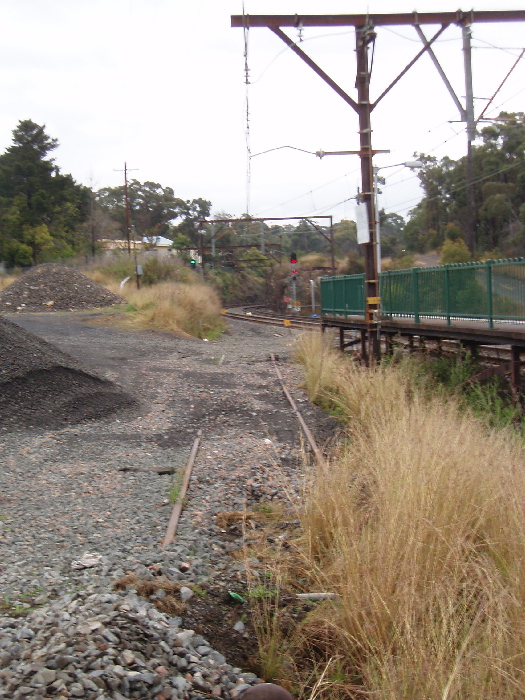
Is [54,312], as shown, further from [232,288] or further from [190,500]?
[232,288]

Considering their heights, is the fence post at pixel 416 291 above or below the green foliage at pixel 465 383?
above

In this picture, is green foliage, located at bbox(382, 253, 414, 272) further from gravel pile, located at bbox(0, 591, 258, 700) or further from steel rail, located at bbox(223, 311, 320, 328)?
gravel pile, located at bbox(0, 591, 258, 700)

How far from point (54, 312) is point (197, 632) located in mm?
27998

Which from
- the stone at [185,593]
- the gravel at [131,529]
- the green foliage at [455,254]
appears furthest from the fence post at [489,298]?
the green foliage at [455,254]

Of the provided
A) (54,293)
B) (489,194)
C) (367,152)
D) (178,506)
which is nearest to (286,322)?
(54,293)

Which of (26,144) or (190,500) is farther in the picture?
(26,144)

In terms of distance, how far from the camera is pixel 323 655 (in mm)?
4035

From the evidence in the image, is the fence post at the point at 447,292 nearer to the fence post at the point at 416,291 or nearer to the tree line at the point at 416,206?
the fence post at the point at 416,291

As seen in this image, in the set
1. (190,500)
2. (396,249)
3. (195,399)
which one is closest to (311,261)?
(396,249)

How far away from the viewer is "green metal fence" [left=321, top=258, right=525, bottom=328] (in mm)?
9953

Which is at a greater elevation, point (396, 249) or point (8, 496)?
point (396, 249)

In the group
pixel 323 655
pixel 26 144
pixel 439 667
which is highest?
pixel 26 144

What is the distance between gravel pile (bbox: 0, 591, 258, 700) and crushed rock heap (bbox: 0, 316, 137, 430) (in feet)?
20.0

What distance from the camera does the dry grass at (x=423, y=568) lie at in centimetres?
323
